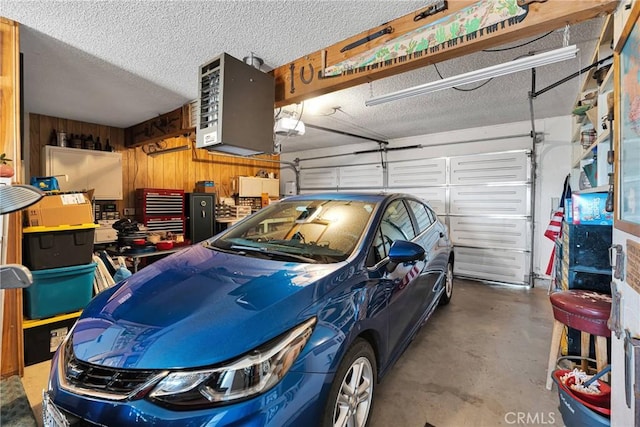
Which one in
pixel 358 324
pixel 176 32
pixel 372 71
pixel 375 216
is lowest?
pixel 358 324

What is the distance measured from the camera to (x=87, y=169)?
4.52 meters

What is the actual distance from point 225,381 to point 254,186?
611 centimetres

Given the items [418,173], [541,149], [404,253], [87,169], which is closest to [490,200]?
[541,149]

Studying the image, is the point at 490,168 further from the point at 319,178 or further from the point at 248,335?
the point at 248,335

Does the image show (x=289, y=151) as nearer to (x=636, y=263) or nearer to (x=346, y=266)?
(x=346, y=266)

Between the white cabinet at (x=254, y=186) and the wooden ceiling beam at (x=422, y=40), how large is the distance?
4.12m

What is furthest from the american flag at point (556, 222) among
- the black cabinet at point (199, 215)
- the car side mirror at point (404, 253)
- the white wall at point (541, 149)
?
the black cabinet at point (199, 215)

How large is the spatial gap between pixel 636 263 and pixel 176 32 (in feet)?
9.81

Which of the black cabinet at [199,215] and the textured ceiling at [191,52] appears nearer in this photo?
the textured ceiling at [191,52]

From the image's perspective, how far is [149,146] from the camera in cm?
537

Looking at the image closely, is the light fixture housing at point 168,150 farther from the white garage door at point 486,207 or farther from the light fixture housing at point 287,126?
the white garage door at point 486,207

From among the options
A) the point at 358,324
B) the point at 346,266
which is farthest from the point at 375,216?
the point at 358,324

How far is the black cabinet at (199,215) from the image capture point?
5535 mm

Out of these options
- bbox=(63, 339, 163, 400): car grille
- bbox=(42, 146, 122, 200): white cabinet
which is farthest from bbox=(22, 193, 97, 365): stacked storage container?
bbox=(42, 146, 122, 200): white cabinet
